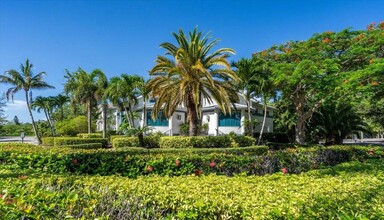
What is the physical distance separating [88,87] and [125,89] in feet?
26.3

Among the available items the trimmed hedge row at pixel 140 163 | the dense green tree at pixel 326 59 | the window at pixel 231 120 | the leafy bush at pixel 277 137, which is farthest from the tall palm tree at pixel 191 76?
the leafy bush at pixel 277 137

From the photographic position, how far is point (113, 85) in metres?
30.5

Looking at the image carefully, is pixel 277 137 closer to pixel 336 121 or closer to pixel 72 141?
pixel 336 121

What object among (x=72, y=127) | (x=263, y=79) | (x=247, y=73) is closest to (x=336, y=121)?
(x=263, y=79)

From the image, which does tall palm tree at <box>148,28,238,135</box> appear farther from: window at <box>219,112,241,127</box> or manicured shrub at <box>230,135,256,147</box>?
window at <box>219,112,241,127</box>

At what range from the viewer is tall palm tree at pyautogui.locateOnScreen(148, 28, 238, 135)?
1762 cm

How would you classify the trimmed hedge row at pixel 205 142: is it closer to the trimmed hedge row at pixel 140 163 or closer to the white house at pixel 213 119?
the trimmed hedge row at pixel 140 163

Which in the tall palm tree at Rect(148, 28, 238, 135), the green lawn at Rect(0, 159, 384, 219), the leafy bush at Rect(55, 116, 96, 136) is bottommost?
the green lawn at Rect(0, 159, 384, 219)

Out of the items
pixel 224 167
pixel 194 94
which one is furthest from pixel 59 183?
pixel 194 94

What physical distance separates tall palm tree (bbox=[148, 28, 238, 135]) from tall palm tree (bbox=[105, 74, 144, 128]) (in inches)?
481

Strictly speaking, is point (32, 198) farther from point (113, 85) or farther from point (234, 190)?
point (113, 85)

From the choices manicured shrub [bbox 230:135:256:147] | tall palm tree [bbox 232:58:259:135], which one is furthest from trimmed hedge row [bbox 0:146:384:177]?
tall palm tree [bbox 232:58:259:135]

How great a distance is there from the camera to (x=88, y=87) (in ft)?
116

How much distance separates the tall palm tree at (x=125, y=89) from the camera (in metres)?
30.4
